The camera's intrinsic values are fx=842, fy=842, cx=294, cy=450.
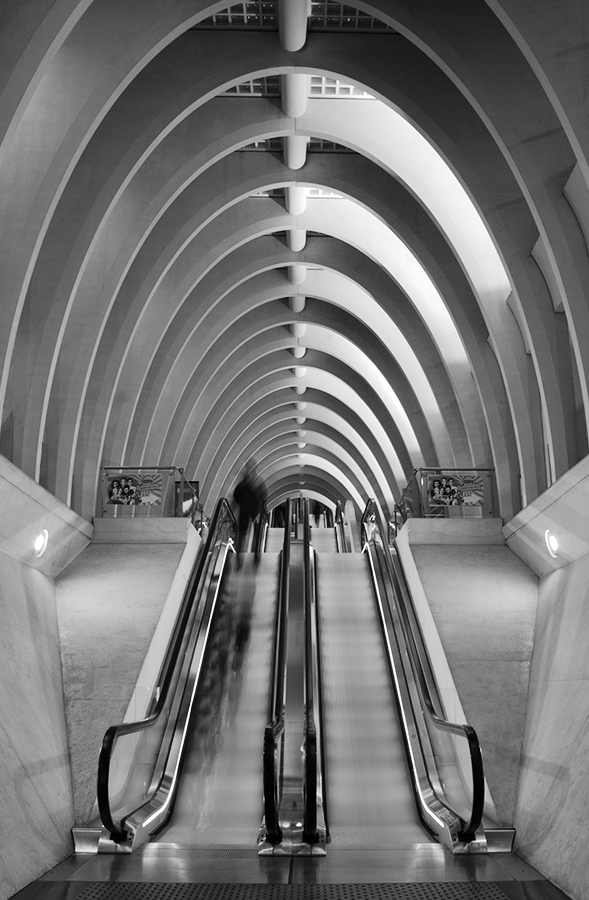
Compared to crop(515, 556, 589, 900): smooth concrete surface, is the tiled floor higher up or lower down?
lower down

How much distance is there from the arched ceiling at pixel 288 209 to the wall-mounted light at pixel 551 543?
130 centimetres

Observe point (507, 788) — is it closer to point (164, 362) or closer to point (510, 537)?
point (510, 537)

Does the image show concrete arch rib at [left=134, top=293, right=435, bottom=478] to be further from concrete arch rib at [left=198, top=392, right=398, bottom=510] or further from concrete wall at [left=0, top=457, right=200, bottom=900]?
concrete wall at [left=0, top=457, right=200, bottom=900]

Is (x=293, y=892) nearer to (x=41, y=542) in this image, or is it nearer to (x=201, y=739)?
(x=201, y=739)

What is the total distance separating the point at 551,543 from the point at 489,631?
1.77 metres

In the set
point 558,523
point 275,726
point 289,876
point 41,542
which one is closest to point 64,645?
point 41,542

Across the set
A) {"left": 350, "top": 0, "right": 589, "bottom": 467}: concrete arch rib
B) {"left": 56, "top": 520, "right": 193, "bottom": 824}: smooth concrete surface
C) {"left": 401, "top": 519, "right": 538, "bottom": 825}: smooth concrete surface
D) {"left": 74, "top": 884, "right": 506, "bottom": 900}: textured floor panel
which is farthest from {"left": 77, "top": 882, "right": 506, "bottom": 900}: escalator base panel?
{"left": 350, "top": 0, "right": 589, "bottom": 467}: concrete arch rib

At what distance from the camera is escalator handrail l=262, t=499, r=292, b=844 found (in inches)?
273

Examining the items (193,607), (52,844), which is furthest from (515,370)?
(52,844)

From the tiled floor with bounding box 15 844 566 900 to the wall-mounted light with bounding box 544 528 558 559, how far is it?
5.69 metres

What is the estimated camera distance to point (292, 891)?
5844mm

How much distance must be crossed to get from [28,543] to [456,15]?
9271 millimetres

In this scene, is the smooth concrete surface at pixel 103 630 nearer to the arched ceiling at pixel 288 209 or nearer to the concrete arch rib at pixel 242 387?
the arched ceiling at pixel 288 209

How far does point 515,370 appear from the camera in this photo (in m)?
15.2
